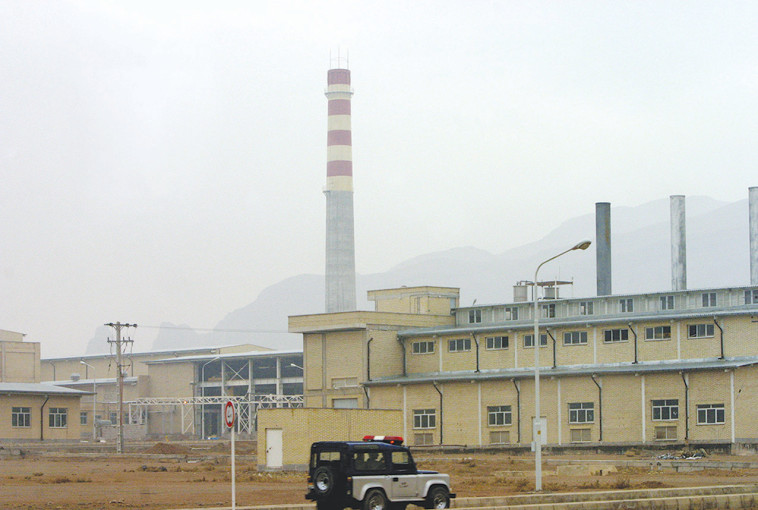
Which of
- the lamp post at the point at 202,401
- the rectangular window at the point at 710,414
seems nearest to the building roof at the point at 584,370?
the rectangular window at the point at 710,414

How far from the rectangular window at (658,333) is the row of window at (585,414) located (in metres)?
4.87

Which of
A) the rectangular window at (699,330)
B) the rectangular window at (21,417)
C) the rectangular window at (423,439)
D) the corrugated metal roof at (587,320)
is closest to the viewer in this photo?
the corrugated metal roof at (587,320)

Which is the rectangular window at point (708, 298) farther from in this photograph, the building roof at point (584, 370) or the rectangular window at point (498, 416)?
the rectangular window at point (498, 416)

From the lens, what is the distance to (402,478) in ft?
99.0

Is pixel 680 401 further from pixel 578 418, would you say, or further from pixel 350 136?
pixel 350 136

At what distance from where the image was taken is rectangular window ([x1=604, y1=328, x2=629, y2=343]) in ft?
232

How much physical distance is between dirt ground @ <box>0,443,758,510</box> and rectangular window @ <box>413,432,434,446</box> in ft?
15.6

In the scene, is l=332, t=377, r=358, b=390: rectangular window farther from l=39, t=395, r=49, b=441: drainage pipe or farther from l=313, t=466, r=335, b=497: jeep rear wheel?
l=313, t=466, r=335, b=497: jeep rear wheel

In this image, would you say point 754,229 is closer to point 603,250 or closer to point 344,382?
point 603,250

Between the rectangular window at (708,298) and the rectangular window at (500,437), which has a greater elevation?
the rectangular window at (708,298)

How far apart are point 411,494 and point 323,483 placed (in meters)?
2.59

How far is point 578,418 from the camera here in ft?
227

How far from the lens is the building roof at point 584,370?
212 ft

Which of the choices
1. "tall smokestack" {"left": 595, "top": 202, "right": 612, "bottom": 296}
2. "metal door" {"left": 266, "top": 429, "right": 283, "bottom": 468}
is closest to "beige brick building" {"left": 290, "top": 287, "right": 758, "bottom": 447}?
"tall smokestack" {"left": 595, "top": 202, "right": 612, "bottom": 296}
